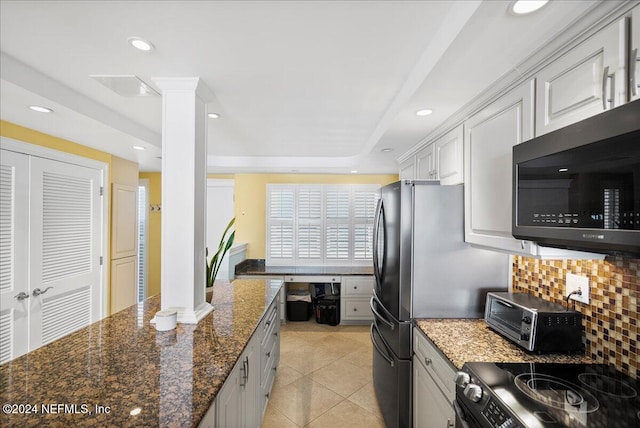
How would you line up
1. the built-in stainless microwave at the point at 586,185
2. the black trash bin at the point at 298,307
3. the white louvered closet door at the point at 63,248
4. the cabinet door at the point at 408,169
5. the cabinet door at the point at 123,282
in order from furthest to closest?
the black trash bin at the point at 298,307, the cabinet door at the point at 123,282, the cabinet door at the point at 408,169, the white louvered closet door at the point at 63,248, the built-in stainless microwave at the point at 586,185

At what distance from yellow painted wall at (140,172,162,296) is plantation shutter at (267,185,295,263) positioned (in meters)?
1.78

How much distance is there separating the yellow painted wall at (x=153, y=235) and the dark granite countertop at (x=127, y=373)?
3156 mm

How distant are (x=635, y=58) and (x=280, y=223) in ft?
13.1

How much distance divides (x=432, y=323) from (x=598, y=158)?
4.11 ft

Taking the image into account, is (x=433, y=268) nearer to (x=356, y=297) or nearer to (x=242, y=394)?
(x=242, y=394)

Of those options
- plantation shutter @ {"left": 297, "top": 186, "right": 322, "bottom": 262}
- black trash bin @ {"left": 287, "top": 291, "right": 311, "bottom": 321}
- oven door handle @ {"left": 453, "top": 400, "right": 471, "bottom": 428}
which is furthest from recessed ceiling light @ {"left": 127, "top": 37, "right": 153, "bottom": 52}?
black trash bin @ {"left": 287, "top": 291, "right": 311, "bottom": 321}

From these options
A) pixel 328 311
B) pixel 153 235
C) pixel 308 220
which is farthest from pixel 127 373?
pixel 153 235

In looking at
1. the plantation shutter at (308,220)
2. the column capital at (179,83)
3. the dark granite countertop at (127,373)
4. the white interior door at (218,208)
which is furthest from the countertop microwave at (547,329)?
the white interior door at (218,208)

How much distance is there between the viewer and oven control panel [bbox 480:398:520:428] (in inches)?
36.9

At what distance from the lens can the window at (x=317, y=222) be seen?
4.48m

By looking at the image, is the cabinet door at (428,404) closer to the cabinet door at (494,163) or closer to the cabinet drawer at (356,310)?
the cabinet door at (494,163)

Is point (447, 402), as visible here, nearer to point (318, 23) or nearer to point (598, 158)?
point (598, 158)

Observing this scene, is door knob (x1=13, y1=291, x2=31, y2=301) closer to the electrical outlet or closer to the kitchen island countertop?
the kitchen island countertop

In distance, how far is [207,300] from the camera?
2078mm
